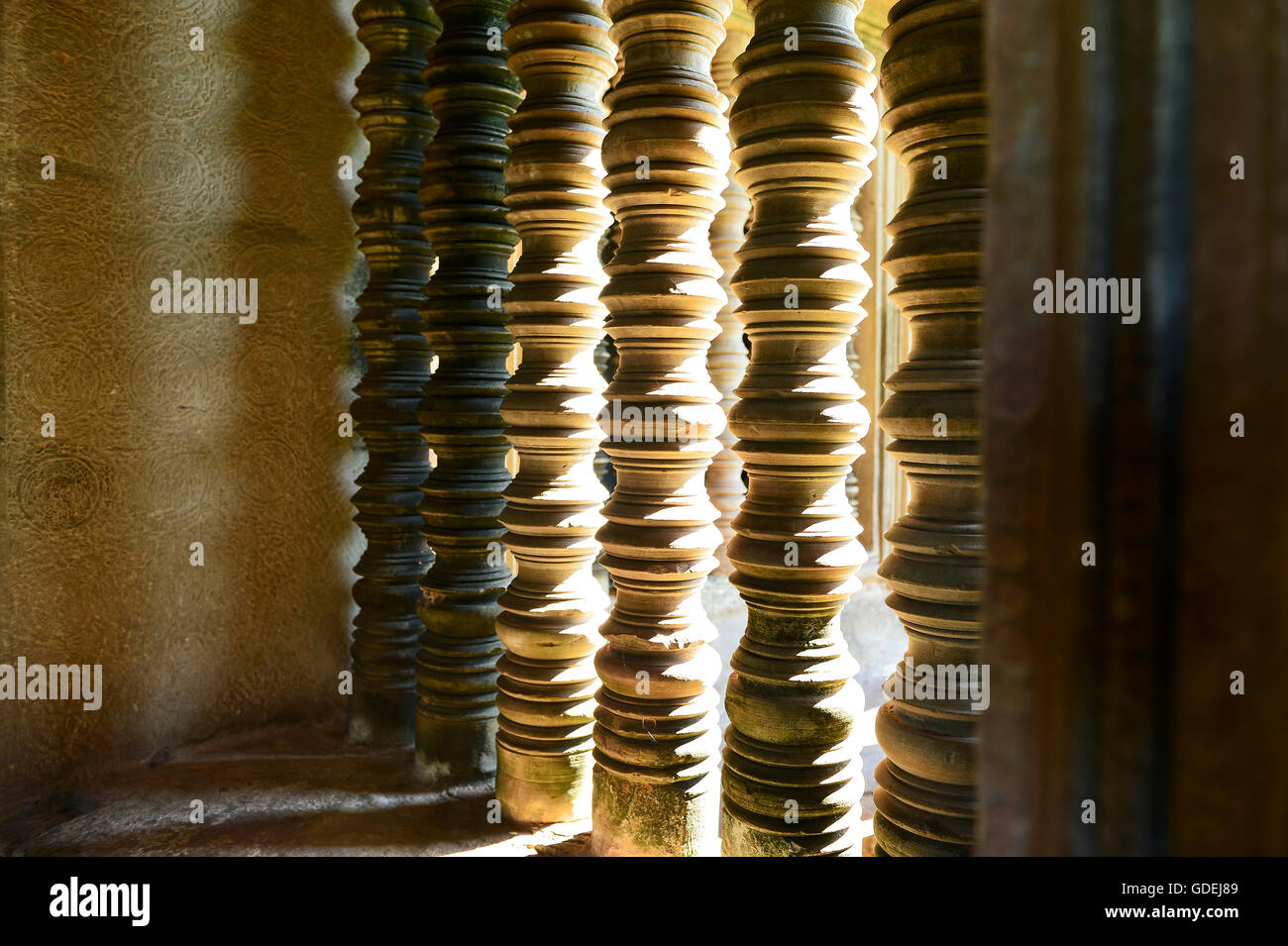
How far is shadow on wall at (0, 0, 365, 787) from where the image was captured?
3918 mm

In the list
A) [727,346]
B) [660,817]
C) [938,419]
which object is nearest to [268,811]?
[660,817]

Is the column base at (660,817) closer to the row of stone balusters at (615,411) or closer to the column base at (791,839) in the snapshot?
the row of stone balusters at (615,411)

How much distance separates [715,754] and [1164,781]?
2607 mm

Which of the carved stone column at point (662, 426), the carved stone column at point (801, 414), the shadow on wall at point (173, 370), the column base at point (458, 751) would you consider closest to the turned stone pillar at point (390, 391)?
the shadow on wall at point (173, 370)

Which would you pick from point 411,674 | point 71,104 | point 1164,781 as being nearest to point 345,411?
point 411,674

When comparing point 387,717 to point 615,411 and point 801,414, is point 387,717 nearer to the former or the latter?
point 615,411

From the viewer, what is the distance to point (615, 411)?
10.6 feet

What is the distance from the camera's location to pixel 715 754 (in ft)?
10.5

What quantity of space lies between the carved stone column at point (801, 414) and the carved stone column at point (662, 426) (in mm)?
328

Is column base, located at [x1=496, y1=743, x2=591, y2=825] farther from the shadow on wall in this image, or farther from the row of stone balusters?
the shadow on wall

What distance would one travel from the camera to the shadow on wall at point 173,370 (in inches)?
154

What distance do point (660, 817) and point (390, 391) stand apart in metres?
2.28

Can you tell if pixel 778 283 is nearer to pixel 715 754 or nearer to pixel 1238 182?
pixel 715 754

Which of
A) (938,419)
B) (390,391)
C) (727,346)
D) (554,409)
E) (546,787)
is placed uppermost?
(727,346)
